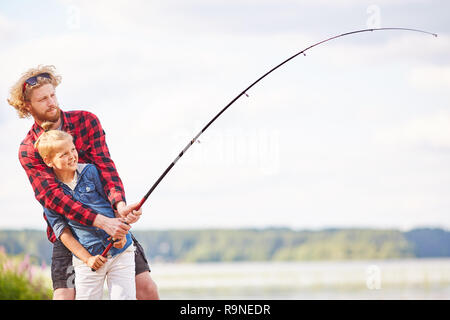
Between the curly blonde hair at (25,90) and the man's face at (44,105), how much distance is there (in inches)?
1.1

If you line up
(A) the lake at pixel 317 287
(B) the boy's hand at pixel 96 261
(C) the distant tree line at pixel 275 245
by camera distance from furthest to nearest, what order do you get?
(C) the distant tree line at pixel 275 245 → (A) the lake at pixel 317 287 → (B) the boy's hand at pixel 96 261

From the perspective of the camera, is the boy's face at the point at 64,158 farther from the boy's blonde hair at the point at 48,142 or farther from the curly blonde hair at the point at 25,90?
the curly blonde hair at the point at 25,90

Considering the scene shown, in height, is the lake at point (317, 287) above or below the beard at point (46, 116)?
below

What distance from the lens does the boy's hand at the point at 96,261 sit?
14.1 feet

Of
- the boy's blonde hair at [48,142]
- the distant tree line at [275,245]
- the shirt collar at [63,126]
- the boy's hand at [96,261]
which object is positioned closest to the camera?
the boy's hand at [96,261]

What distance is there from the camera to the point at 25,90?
15.1 ft

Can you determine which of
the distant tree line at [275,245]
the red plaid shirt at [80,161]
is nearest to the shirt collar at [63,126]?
the red plaid shirt at [80,161]

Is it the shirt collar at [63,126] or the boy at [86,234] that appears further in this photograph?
the shirt collar at [63,126]

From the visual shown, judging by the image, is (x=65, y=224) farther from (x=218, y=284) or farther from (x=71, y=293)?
(x=218, y=284)

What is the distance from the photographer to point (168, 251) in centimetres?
2164

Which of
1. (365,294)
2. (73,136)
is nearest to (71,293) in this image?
(73,136)

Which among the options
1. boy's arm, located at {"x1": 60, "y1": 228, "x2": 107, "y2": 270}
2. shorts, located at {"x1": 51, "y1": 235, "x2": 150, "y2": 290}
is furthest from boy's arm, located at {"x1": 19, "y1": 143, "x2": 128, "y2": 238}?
shorts, located at {"x1": 51, "y1": 235, "x2": 150, "y2": 290}

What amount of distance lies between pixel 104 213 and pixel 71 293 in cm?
53

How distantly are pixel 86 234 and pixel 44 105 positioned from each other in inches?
34.0
